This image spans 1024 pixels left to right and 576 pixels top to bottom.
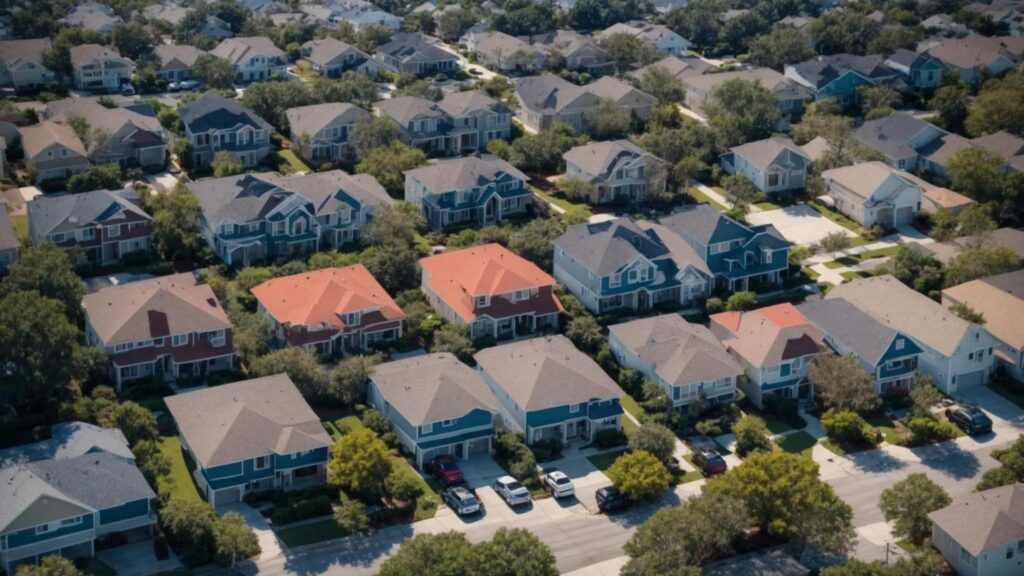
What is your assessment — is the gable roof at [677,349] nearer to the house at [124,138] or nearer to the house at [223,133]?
the house at [223,133]

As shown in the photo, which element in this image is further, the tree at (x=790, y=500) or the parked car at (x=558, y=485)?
the parked car at (x=558, y=485)

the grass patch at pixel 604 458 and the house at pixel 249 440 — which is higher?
the house at pixel 249 440

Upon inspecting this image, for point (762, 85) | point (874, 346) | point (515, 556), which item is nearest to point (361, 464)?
point (515, 556)

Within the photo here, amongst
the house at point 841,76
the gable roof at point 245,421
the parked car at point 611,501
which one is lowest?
the parked car at point 611,501

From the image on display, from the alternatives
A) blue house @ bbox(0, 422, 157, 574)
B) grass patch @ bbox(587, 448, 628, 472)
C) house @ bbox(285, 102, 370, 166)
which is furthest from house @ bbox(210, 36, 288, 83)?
blue house @ bbox(0, 422, 157, 574)

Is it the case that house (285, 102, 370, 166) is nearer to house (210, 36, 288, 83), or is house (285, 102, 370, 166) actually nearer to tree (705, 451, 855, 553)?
house (210, 36, 288, 83)

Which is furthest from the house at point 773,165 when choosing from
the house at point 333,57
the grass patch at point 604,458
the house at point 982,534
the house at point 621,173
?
the house at point 982,534

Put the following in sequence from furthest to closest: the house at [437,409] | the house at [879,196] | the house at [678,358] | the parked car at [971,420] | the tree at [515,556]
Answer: the house at [879,196] < the house at [678,358] < the parked car at [971,420] < the house at [437,409] < the tree at [515,556]
